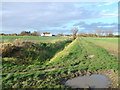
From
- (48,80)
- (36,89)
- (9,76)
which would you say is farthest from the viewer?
(9,76)

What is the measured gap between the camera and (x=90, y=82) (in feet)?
24.5

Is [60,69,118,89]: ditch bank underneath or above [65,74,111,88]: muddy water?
above

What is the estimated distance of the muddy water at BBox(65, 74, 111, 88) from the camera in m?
6.96

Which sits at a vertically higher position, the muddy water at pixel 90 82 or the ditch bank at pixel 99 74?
the ditch bank at pixel 99 74

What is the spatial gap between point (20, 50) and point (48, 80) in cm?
741

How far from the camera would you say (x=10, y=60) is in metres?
11.1

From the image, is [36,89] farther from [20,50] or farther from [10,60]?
[20,50]

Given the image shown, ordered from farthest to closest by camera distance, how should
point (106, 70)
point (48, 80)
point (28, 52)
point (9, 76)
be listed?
1. point (28, 52)
2. point (106, 70)
3. point (9, 76)
4. point (48, 80)

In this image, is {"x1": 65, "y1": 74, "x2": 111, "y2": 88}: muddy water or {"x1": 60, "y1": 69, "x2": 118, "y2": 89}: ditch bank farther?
{"x1": 60, "y1": 69, "x2": 118, "y2": 89}: ditch bank

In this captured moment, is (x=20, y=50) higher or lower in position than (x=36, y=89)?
higher

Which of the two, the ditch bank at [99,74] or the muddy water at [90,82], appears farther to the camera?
the ditch bank at [99,74]

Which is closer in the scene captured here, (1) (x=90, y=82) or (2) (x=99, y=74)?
(1) (x=90, y=82)

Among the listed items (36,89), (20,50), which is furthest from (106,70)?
(20,50)

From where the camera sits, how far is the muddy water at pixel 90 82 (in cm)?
696
